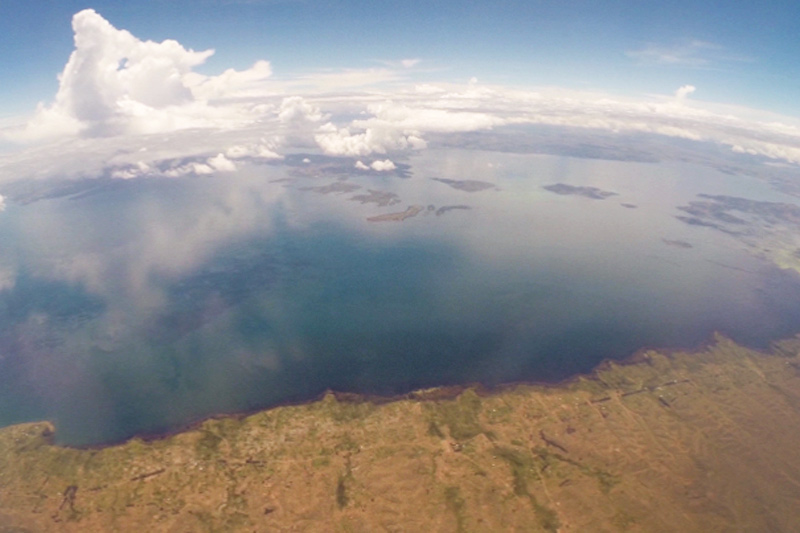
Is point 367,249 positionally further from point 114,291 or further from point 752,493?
point 752,493

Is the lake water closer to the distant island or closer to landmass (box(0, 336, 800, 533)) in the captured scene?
the distant island

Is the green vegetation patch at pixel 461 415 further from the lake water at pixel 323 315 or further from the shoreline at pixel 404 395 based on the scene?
the lake water at pixel 323 315

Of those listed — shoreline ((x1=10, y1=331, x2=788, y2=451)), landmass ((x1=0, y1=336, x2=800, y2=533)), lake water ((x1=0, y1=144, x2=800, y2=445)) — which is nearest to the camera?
landmass ((x1=0, y1=336, x2=800, y2=533))

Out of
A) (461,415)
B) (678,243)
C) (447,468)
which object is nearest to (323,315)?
(461,415)

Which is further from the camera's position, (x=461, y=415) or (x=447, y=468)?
(x=461, y=415)

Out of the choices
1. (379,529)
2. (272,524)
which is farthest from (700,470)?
(272,524)

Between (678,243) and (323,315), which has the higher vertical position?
(678,243)

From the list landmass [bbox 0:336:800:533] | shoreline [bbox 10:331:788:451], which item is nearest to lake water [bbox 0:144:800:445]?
shoreline [bbox 10:331:788:451]

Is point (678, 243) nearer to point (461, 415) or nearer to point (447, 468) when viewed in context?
point (461, 415)
